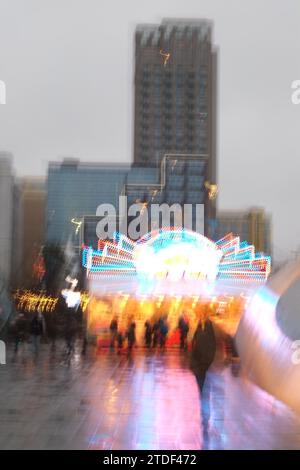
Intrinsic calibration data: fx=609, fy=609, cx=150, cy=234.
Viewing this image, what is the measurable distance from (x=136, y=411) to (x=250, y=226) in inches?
1880

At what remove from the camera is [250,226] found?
177ft

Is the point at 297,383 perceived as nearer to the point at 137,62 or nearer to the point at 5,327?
the point at 5,327

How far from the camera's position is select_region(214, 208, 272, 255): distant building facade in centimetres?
5197

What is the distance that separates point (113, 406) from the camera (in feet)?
25.0

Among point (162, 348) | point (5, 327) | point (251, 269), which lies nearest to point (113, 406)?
point (162, 348)

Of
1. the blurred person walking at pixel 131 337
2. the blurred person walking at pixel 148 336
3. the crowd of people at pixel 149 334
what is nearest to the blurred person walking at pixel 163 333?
the crowd of people at pixel 149 334

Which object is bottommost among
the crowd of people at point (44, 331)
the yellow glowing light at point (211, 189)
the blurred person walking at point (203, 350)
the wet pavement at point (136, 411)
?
the crowd of people at point (44, 331)

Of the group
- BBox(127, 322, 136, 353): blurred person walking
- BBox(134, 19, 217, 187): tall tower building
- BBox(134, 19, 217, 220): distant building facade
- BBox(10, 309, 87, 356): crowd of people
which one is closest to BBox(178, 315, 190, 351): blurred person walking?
BBox(127, 322, 136, 353): blurred person walking

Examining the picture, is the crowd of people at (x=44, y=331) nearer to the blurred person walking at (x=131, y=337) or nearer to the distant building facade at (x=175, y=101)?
the blurred person walking at (x=131, y=337)

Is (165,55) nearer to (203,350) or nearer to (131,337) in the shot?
(131,337)

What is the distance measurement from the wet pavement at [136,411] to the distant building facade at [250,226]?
3906 centimetres

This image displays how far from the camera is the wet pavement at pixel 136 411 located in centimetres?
575

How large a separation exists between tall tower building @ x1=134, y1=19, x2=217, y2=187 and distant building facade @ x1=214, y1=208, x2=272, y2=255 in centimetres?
620

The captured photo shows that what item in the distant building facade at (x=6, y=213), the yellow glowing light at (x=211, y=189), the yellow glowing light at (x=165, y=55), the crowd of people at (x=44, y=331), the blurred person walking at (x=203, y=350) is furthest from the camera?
the yellow glowing light at (x=165, y=55)
